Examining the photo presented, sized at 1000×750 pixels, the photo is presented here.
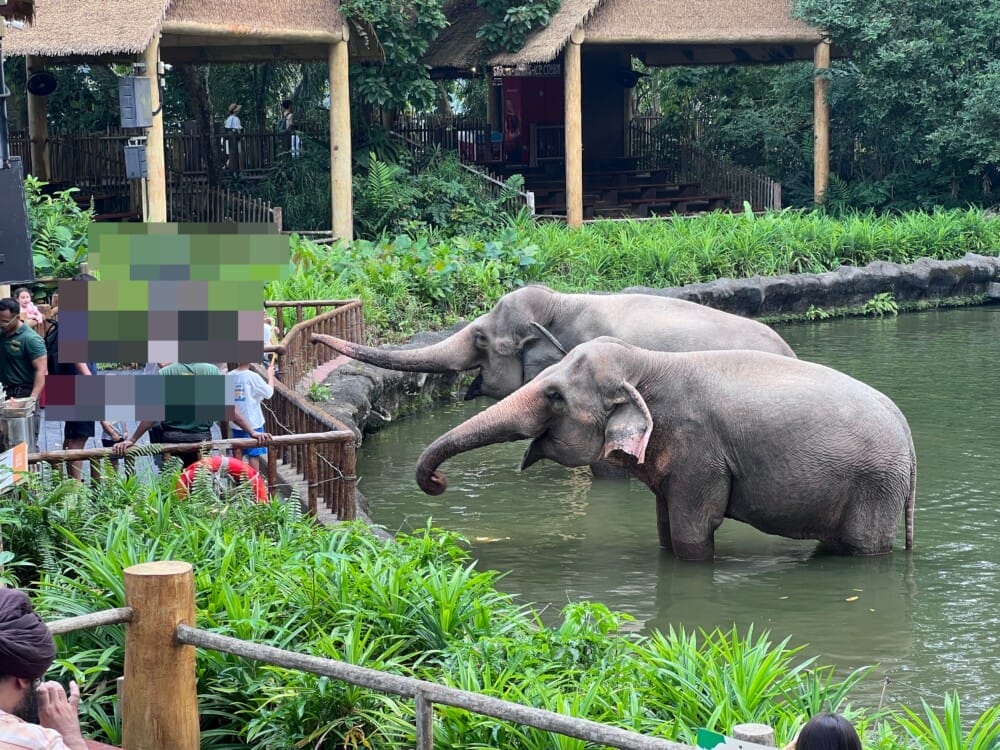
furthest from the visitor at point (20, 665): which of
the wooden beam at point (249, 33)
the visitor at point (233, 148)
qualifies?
the visitor at point (233, 148)

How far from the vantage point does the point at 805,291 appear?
2245 cm

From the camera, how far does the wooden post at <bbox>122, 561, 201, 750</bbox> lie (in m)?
5.38

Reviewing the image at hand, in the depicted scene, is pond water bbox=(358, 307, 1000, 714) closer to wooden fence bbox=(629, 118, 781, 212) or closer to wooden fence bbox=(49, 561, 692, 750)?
wooden fence bbox=(49, 561, 692, 750)

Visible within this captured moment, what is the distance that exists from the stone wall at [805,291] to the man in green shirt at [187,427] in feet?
19.4

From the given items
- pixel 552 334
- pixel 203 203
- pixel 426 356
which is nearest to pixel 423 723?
pixel 426 356

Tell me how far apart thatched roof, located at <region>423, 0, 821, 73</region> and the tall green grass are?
18156mm

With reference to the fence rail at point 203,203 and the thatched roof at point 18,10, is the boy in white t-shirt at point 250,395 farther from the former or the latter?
the fence rail at point 203,203

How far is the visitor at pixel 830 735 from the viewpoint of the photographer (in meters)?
3.86

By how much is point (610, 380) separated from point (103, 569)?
3.95 m

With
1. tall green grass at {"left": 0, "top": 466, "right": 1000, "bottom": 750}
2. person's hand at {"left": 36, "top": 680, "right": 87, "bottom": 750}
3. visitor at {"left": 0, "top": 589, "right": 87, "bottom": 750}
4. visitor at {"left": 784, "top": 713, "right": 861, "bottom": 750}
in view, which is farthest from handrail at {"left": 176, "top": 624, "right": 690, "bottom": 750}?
visitor at {"left": 0, "top": 589, "right": 87, "bottom": 750}

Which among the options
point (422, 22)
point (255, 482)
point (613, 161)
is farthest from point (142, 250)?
point (613, 161)

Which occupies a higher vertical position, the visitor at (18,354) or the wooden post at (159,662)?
the visitor at (18,354)

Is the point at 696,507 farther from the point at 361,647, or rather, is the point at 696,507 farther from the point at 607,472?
the point at 361,647

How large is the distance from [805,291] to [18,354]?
48.5 feet
